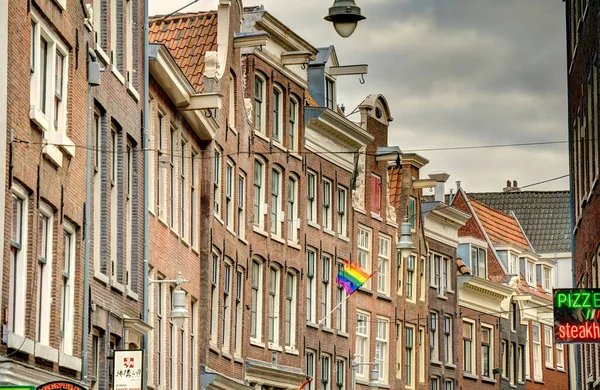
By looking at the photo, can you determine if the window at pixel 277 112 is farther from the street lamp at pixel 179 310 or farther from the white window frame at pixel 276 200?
the street lamp at pixel 179 310

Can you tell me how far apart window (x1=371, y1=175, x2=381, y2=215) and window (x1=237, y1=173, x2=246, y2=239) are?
12.1m

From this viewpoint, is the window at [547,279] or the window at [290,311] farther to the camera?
the window at [547,279]

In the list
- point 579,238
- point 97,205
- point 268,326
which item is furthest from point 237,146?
point 97,205

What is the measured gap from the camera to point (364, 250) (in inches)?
2028

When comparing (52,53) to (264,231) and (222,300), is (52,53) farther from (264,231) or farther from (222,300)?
(264,231)

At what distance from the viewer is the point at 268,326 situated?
140 ft

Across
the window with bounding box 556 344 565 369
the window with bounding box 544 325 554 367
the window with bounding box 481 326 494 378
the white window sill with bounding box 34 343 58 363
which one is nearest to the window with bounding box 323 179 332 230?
the window with bounding box 481 326 494 378

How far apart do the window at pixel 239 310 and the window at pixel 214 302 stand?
1.98 metres

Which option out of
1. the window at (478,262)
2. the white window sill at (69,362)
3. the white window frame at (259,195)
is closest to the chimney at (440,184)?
the window at (478,262)

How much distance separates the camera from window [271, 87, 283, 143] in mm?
43469

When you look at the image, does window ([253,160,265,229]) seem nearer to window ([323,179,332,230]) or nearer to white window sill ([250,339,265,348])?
white window sill ([250,339,265,348])

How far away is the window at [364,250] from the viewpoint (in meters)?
51.1

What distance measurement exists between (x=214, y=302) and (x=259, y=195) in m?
5.15

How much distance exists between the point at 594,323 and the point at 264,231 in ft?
61.3
